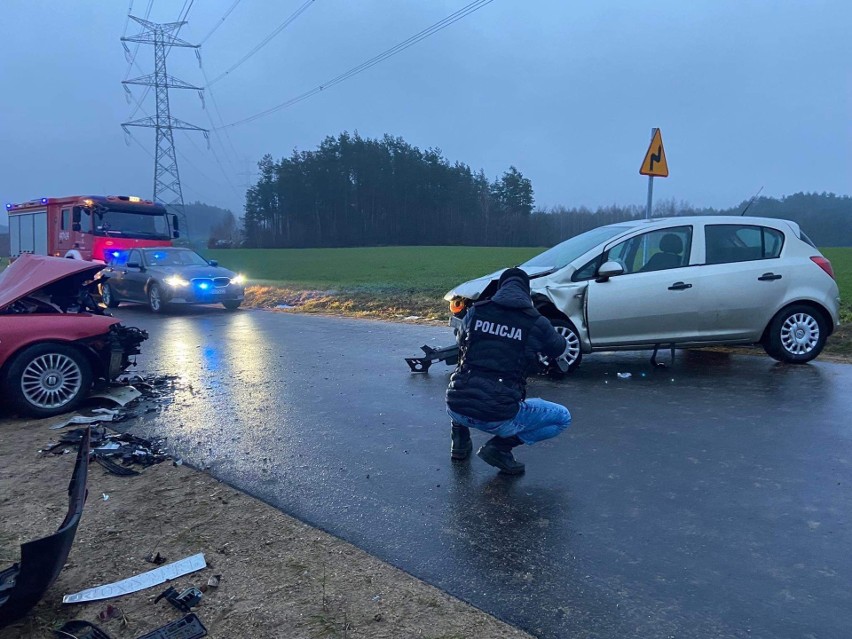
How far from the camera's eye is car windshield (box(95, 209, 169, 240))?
19828 mm

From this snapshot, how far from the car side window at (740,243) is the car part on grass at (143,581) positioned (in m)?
6.68

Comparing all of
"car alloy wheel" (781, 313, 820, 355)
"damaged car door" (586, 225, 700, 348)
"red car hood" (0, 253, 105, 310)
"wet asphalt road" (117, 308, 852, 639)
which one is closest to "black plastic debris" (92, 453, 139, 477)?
"wet asphalt road" (117, 308, 852, 639)

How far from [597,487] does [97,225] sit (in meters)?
19.3

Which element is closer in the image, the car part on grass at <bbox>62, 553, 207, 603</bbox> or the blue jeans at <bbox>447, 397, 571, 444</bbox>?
the car part on grass at <bbox>62, 553, 207, 603</bbox>

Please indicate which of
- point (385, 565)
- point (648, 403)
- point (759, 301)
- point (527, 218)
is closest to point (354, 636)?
point (385, 565)

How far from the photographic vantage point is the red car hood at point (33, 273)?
6.48 metres

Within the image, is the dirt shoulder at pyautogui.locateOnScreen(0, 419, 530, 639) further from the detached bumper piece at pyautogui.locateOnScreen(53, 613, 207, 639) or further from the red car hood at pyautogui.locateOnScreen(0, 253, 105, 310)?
the red car hood at pyautogui.locateOnScreen(0, 253, 105, 310)

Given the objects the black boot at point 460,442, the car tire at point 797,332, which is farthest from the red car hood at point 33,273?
the car tire at point 797,332

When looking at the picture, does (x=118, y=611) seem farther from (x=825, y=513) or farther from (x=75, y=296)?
(x=75, y=296)

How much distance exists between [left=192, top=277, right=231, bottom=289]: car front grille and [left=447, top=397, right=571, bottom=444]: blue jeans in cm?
1307

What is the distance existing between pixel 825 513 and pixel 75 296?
7013 millimetres

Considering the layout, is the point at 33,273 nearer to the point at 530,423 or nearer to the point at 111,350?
the point at 111,350

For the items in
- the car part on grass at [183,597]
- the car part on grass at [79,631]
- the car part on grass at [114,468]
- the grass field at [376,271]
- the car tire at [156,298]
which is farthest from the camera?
the grass field at [376,271]

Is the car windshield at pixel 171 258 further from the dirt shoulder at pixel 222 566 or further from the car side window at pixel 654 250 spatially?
the dirt shoulder at pixel 222 566
